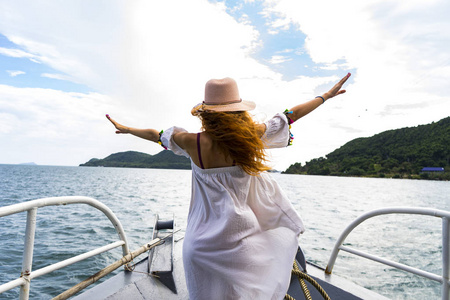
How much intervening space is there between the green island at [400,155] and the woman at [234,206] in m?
68.5

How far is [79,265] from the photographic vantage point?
5.69 m

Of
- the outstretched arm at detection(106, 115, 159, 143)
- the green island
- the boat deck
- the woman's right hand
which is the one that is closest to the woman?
the outstretched arm at detection(106, 115, 159, 143)

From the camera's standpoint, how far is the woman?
145 cm

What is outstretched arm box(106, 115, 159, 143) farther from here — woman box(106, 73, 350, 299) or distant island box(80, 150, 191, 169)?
distant island box(80, 150, 191, 169)

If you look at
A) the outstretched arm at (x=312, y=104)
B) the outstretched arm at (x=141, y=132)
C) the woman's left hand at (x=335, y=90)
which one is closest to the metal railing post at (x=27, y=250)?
the outstretched arm at (x=141, y=132)

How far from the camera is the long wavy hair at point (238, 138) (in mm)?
1514

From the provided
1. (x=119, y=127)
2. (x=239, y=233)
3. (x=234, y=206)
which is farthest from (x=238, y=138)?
(x=119, y=127)

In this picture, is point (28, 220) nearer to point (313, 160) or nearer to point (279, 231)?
point (279, 231)

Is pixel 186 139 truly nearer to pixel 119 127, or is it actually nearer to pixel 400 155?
pixel 119 127

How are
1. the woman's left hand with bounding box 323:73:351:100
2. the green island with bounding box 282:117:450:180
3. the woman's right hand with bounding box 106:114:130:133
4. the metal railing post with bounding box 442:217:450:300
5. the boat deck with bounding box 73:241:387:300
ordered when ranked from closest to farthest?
1. the metal railing post with bounding box 442:217:450:300
2. the woman's left hand with bounding box 323:73:351:100
3. the woman's right hand with bounding box 106:114:130:133
4. the boat deck with bounding box 73:241:387:300
5. the green island with bounding box 282:117:450:180

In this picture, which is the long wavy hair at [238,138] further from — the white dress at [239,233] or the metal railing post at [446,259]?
the metal railing post at [446,259]

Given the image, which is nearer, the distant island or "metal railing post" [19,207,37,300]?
"metal railing post" [19,207,37,300]

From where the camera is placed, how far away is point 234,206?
1.49 m

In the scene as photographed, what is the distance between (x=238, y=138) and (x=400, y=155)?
70611mm
